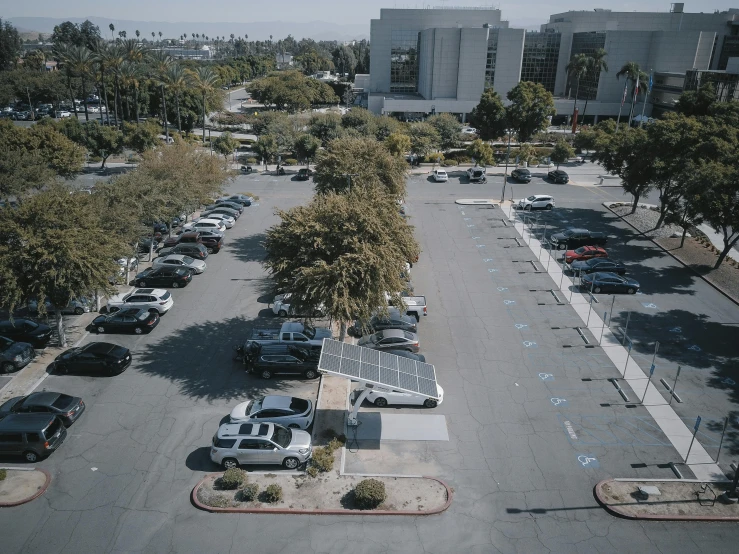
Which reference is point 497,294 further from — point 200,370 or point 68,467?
point 68,467

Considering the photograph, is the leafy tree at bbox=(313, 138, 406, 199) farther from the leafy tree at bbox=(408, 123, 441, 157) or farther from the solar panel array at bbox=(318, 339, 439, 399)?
the leafy tree at bbox=(408, 123, 441, 157)

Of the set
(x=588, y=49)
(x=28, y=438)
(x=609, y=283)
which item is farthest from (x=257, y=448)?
(x=588, y=49)

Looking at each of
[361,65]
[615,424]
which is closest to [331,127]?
[615,424]

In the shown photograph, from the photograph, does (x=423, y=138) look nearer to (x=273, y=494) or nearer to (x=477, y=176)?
(x=477, y=176)

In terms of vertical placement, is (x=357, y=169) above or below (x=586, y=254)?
Answer: above

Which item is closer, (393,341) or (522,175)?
(393,341)

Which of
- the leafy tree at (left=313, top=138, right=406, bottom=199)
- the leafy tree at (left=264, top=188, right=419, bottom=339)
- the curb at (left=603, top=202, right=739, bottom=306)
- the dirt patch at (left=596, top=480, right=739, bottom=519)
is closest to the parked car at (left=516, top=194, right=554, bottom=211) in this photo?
the curb at (left=603, top=202, right=739, bottom=306)
